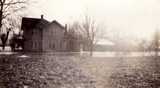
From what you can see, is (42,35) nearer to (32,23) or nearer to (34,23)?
(34,23)

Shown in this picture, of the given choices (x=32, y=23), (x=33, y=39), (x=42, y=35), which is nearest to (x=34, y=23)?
(x=32, y=23)

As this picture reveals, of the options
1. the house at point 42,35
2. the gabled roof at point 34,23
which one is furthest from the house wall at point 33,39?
the gabled roof at point 34,23

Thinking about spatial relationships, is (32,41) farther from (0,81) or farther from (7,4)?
(0,81)

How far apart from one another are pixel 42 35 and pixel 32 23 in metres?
4.08

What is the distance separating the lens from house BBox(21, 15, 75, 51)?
1937 inches

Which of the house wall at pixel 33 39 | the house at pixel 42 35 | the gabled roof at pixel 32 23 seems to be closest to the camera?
the house wall at pixel 33 39

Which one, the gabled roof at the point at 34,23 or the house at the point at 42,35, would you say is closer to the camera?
the house at the point at 42,35

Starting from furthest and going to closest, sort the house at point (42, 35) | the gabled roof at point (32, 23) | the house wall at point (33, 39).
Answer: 1. the gabled roof at point (32, 23)
2. the house at point (42, 35)
3. the house wall at point (33, 39)

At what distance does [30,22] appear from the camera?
170ft

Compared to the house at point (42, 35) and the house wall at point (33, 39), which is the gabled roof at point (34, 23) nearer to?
the house at point (42, 35)

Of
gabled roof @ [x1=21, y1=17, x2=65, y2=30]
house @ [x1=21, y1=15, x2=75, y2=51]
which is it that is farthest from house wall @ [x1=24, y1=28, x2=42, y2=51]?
gabled roof @ [x1=21, y1=17, x2=65, y2=30]

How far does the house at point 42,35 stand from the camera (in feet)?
161

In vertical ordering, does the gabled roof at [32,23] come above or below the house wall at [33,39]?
above

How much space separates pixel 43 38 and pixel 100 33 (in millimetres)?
13970
